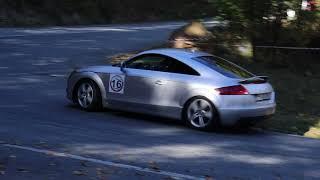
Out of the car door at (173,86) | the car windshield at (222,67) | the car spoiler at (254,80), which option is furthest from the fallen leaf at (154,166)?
the car windshield at (222,67)

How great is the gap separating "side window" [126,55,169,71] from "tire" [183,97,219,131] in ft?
3.14

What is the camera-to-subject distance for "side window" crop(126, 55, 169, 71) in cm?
1238

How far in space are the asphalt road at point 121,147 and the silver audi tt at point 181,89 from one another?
0.91ft

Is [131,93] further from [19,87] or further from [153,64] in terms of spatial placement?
[19,87]

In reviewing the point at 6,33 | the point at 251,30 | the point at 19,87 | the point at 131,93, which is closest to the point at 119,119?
the point at 131,93

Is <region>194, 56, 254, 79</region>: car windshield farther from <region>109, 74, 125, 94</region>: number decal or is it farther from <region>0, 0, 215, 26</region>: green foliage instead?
<region>0, 0, 215, 26</region>: green foliage

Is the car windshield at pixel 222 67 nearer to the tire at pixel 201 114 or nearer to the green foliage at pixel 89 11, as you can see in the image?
the tire at pixel 201 114

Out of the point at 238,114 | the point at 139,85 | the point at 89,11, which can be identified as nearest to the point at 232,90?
the point at 238,114

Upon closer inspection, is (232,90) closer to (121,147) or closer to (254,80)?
(254,80)

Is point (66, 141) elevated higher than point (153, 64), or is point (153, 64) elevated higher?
point (153, 64)

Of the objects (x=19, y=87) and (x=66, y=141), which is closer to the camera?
(x=66, y=141)

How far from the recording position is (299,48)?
19922mm

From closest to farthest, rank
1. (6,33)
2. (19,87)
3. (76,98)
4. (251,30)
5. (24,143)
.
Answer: (24,143), (76,98), (19,87), (251,30), (6,33)

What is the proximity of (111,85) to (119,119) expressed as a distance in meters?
0.74
